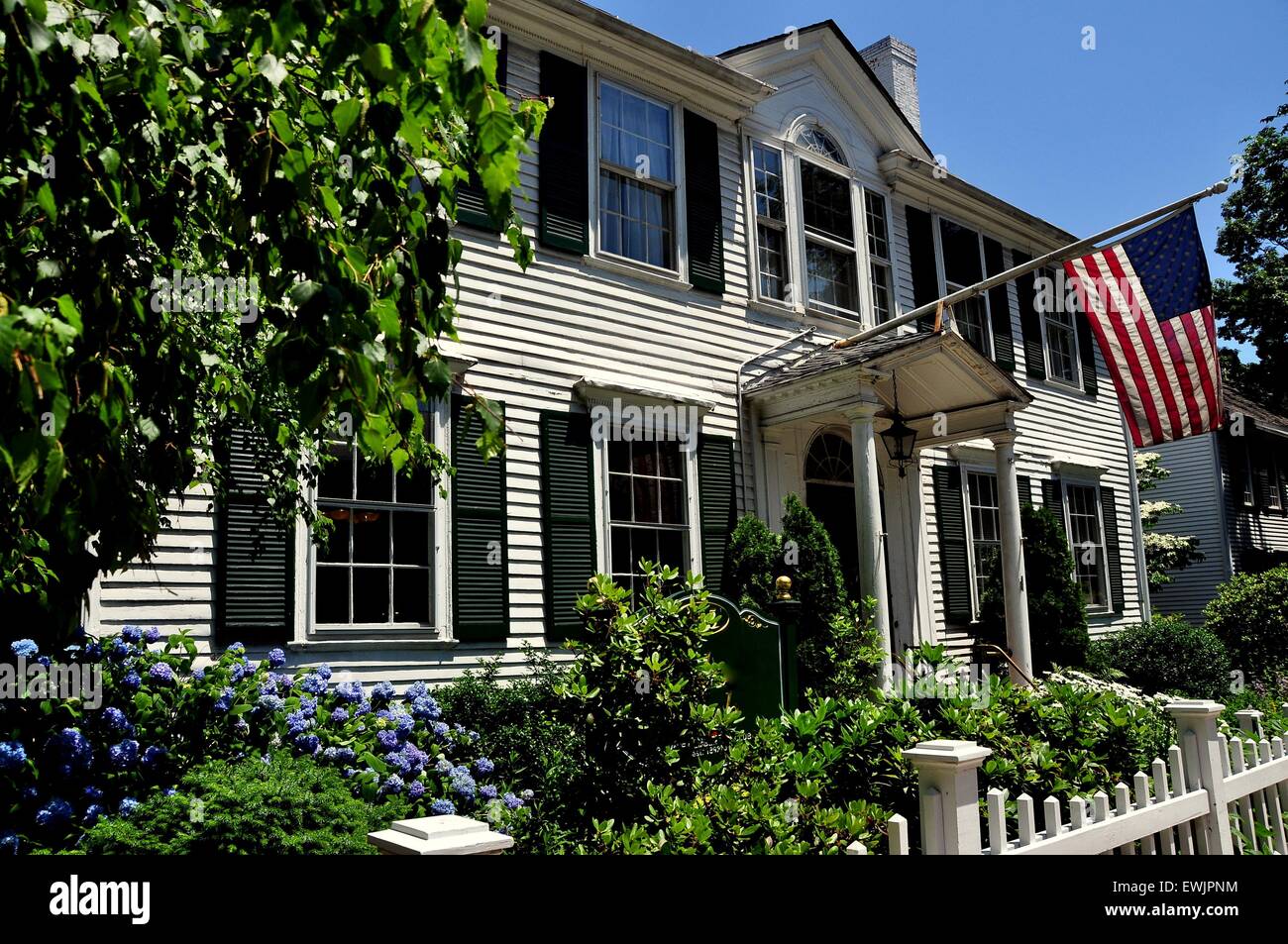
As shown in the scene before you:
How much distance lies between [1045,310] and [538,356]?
33.4 ft

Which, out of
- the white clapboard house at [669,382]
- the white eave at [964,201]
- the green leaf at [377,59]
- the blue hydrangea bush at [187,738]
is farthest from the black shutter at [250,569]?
the white eave at [964,201]

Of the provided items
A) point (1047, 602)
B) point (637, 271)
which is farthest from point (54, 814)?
point (1047, 602)

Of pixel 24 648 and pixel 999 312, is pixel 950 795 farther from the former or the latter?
pixel 999 312

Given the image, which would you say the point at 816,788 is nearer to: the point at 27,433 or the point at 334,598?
the point at 27,433

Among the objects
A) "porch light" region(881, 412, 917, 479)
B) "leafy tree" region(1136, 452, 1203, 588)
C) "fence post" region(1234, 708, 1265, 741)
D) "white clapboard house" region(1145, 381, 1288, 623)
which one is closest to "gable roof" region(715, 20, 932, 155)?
"porch light" region(881, 412, 917, 479)

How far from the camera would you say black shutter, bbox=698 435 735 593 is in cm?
1029

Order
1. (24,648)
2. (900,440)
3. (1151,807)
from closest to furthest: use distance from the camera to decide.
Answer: (1151,807)
(24,648)
(900,440)

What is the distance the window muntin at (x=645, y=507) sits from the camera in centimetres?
983

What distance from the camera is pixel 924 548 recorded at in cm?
1271

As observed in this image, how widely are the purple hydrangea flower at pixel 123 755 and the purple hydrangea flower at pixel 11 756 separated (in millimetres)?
418

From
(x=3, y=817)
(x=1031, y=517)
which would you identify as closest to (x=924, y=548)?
(x=1031, y=517)

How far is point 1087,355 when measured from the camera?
16812mm

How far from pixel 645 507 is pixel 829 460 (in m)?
3.11

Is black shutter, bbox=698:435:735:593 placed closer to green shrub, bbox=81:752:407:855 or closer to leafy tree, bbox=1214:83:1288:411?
green shrub, bbox=81:752:407:855
